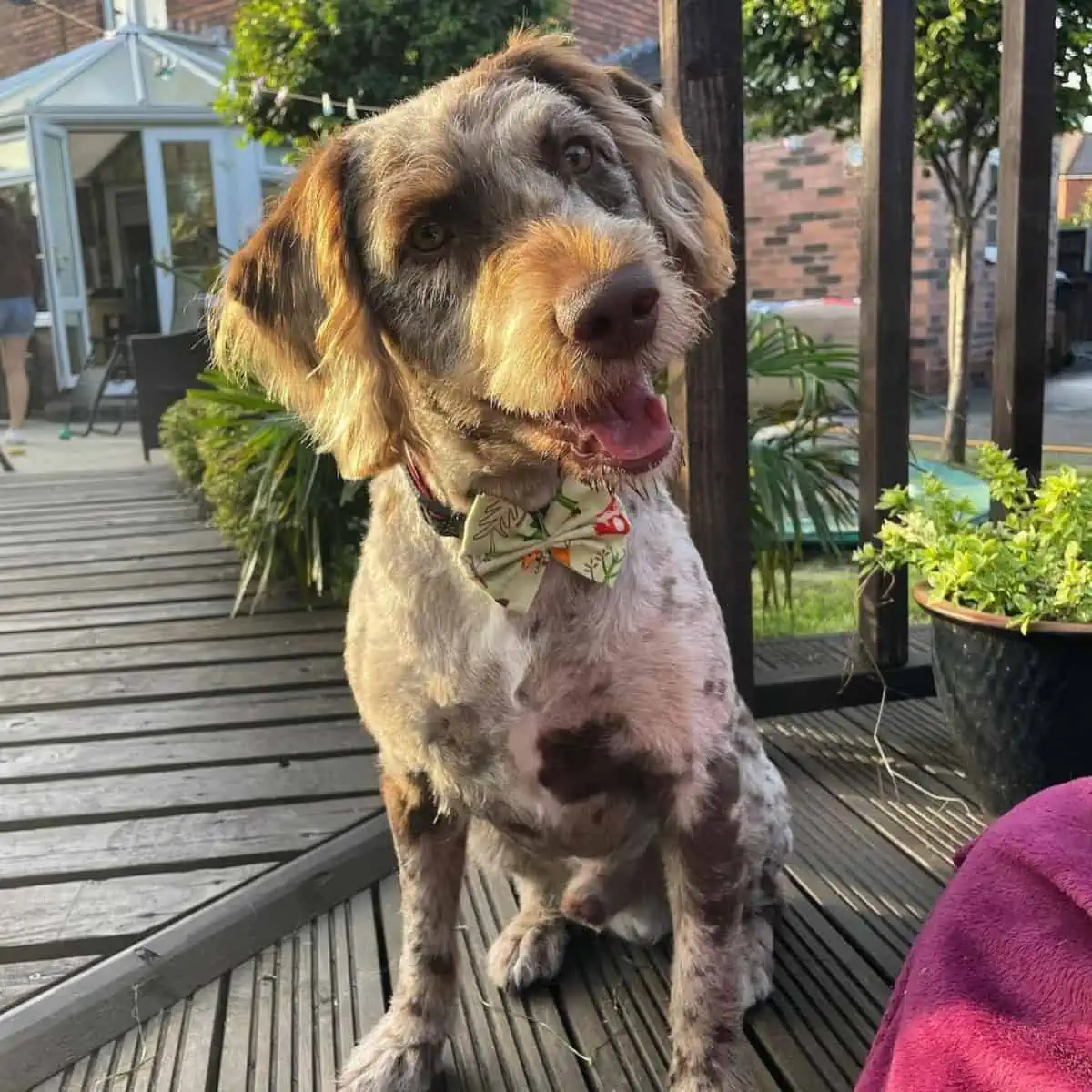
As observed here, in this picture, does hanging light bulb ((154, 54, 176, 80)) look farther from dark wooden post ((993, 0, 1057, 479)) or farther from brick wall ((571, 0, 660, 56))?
dark wooden post ((993, 0, 1057, 479))

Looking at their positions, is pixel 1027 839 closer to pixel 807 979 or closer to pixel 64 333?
pixel 807 979

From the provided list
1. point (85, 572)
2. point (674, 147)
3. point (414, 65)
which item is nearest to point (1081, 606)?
point (674, 147)

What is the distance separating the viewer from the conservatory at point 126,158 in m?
12.0

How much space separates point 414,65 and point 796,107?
2382 mm

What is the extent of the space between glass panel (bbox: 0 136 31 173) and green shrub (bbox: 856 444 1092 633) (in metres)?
12.5

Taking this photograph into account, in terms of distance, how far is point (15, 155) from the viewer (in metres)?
12.3

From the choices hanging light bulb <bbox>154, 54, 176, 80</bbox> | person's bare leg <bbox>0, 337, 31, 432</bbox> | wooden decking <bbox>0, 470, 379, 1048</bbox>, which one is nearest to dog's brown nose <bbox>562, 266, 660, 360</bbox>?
wooden decking <bbox>0, 470, 379, 1048</bbox>

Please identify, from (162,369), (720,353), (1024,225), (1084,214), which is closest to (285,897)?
(720,353)

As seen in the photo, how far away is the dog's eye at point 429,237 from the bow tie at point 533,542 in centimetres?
39

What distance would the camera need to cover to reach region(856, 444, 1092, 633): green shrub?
2.13m

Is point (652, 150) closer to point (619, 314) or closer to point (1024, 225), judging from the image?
point (619, 314)

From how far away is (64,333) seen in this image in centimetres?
1233

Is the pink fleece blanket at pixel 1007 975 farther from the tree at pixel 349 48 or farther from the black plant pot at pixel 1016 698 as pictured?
the tree at pixel 349 48

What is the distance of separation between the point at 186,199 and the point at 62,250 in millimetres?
1561
